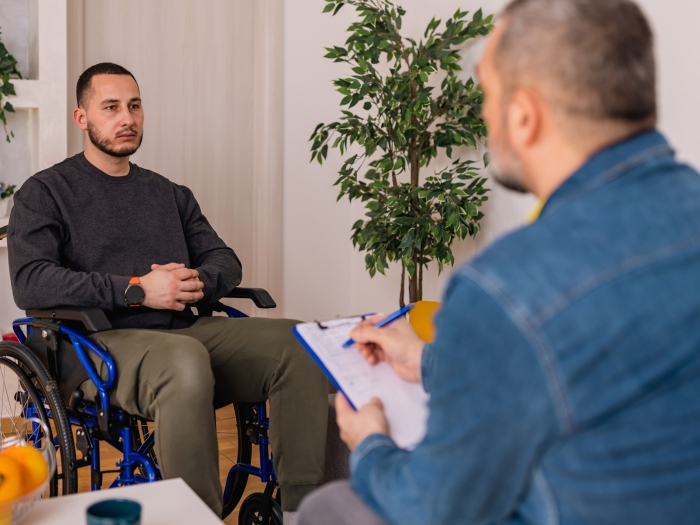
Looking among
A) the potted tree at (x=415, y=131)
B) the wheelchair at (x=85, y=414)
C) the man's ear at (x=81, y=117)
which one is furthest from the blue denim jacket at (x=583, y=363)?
the man's ear at (x=81, y=117)

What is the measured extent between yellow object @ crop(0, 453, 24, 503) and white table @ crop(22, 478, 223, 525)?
0.09 m

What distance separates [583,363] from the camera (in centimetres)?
65

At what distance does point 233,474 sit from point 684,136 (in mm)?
1513

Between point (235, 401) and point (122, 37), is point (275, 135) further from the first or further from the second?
point (235, 401)

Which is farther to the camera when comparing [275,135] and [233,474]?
[275,135]

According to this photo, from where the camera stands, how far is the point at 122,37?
3311mm

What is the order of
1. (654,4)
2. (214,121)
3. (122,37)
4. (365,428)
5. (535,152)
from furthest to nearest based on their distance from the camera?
(214,121) < (122,37) < (654,4) < (365,428) < (535,152)

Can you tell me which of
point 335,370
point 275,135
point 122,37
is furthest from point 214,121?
point 335,370

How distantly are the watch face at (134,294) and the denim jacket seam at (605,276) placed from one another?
144 centimetres

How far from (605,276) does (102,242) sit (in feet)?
5.59

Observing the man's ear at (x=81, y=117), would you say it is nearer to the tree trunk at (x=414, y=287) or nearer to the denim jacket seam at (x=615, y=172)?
the tree trunk at (x=414, y=287)

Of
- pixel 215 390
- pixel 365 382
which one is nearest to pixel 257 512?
pixel 215 390

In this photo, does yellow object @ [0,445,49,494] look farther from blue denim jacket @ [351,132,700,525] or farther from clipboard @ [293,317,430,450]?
blue denim jacket @ [351,132,700,525]

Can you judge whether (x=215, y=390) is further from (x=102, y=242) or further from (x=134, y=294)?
(x=102, y=242)
